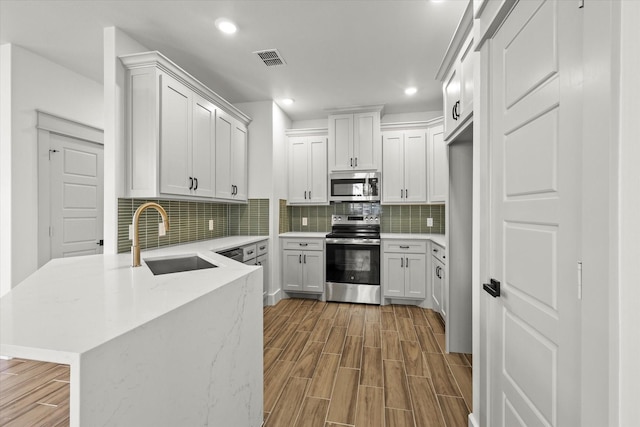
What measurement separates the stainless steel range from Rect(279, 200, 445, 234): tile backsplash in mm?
565

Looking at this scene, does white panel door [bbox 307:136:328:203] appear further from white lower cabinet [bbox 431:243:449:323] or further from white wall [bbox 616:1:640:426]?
white wall [bbox 616:1:640:426]

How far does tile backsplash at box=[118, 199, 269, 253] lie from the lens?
8.12 feet

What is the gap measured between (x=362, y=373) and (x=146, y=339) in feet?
6.05

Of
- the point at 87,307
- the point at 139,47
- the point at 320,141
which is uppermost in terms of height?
the point at 139,47

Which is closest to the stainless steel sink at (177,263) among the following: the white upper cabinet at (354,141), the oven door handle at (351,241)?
the oven door handle at (351,241)

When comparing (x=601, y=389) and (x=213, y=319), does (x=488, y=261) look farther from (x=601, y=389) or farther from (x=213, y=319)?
(x=213, y=319)

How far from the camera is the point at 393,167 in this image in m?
4.12

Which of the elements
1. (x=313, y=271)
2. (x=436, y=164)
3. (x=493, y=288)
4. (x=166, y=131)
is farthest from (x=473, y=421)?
(x=436, y=164)

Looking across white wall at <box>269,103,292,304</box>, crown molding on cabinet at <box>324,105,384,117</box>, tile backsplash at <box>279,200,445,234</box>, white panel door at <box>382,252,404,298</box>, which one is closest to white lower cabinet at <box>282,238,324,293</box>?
white wall at <box>269,103,292,304</box>

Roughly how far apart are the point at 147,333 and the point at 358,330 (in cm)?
255

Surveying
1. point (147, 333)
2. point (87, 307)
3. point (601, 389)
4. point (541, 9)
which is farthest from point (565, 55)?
point (87, 307)

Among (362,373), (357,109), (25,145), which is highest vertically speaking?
(357,109)

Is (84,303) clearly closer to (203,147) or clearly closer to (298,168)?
(203,147)

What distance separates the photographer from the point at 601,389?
2.18 feet
